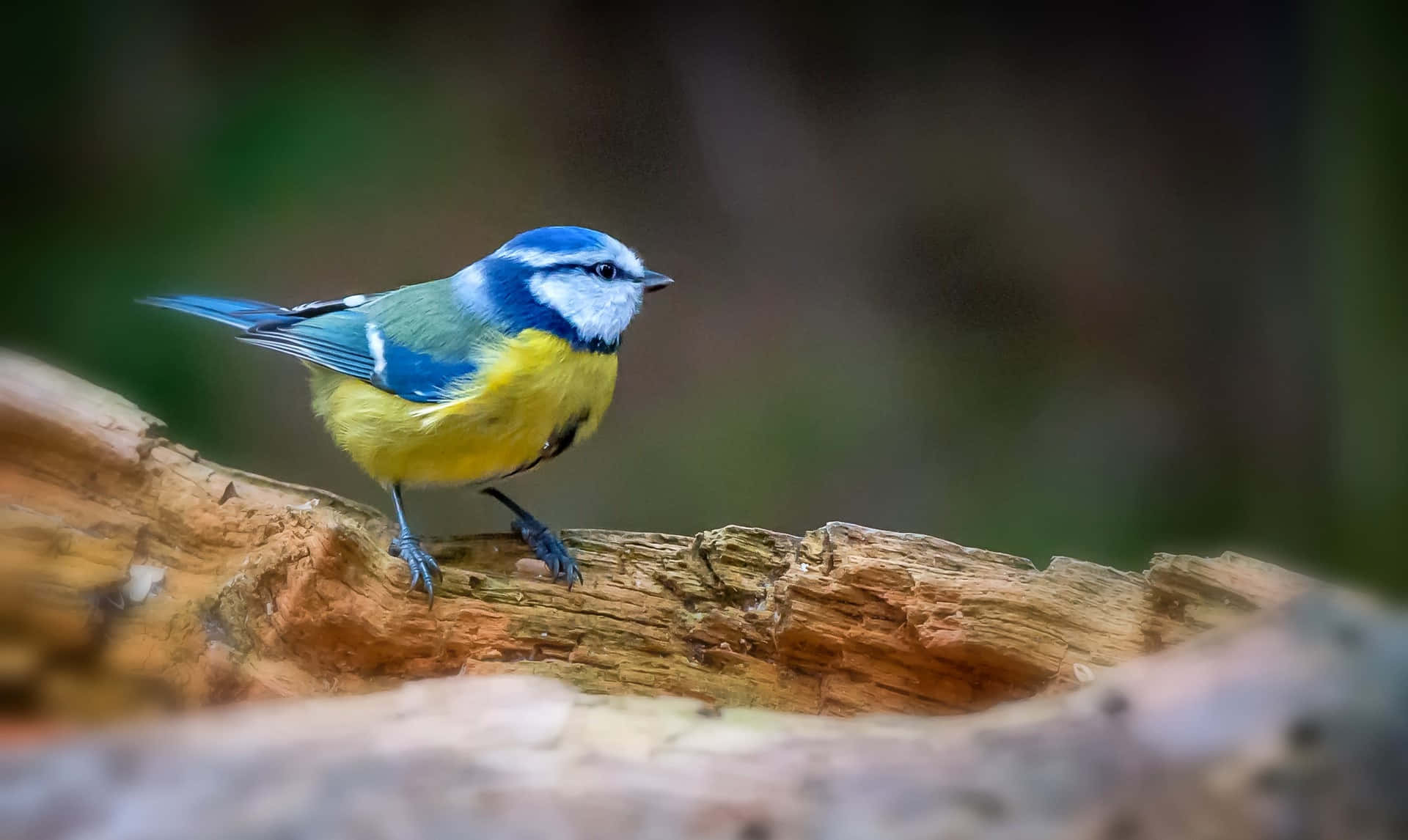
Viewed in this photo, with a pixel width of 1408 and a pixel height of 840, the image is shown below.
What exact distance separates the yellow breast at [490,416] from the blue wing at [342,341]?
0.07ft

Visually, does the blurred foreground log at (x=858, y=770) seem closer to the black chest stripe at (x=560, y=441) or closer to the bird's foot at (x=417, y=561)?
the bird's foot at (x=417, y=561)

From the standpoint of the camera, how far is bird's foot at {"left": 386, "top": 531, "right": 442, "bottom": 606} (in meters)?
1.12

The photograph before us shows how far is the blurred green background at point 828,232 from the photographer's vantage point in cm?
119

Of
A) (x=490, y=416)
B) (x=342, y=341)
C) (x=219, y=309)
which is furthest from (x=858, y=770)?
(x=219, y=309)

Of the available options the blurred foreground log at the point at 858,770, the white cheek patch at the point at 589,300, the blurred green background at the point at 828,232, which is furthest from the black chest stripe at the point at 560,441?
the blurred foreground log at the point at 858,770

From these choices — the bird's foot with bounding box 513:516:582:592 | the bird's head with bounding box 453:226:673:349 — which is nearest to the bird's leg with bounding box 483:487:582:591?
the bird's foot with bounding box 513:516:582:592

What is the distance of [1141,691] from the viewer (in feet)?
2.02

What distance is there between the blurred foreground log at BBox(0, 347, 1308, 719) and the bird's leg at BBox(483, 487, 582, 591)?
0.13 ft

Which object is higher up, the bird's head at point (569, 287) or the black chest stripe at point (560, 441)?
the bird's head at point (569, 287)

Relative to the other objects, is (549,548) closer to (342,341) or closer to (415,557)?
(415,557)

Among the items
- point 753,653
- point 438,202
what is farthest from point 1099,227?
point 438,202

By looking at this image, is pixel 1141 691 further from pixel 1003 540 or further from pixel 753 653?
pixel 1003 540

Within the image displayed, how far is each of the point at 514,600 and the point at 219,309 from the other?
22.9 inches

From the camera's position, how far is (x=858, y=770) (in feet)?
2.00
